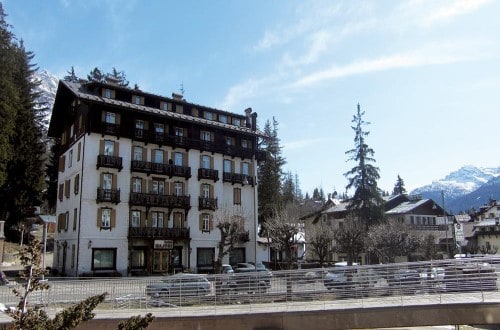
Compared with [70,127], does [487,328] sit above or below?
below

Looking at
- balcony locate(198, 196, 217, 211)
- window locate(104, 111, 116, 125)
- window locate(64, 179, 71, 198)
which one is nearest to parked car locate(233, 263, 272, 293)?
window locate(104, 111, 116, 125)

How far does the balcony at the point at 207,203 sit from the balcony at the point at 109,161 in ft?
29.3

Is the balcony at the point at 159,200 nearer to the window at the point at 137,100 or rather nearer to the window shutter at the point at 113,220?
the window shutter at the point at 113,220

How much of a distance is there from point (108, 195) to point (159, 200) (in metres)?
4.95

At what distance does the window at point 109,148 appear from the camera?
42.2 meters

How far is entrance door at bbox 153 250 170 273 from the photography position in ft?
141

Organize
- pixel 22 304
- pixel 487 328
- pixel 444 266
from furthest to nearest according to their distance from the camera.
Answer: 1. pixel 487 328
2. pixel 444 266
3. pixel 22 304

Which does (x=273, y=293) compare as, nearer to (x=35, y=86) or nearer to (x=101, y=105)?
(x=101, y=105)

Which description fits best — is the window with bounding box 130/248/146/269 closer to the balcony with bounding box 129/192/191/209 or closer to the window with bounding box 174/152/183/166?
the balcony with bounding box 129/192/191/209

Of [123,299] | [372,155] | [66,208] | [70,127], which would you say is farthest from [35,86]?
[123,299]

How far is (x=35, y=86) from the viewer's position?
63188 millimetres

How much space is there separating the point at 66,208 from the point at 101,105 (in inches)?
431

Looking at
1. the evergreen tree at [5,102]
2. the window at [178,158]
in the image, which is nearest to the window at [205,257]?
the window at [178,158]

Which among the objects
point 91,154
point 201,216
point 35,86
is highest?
point 35,86
